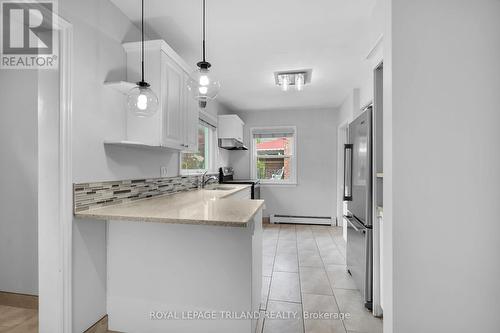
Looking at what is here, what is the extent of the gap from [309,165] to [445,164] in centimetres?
423

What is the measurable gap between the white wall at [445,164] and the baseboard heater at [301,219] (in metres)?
4.14

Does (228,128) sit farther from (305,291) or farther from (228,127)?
(305,291)

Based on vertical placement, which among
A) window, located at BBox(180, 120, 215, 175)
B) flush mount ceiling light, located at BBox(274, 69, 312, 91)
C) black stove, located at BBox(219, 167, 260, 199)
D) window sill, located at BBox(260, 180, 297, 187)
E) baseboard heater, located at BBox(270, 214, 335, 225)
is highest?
flush mount ceiling light, located at BBox(274, 69, 312, 91)

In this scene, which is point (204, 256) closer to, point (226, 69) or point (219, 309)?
point (219, 309)

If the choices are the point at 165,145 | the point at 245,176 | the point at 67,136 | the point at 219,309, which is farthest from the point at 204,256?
the point at 245,176

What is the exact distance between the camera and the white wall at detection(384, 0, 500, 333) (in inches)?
48.2

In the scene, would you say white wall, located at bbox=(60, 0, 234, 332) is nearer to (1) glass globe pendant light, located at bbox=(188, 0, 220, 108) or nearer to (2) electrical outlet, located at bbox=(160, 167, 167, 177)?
(2) electrical outlet, located at bbox=(160, 167, 167, 177)

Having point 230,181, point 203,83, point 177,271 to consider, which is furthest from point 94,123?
point 230,181

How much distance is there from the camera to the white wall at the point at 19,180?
7.07 feet

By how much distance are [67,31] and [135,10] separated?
0.67 m

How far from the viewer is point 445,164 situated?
4.09ft

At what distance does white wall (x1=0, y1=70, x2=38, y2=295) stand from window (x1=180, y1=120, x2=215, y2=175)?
183 cm

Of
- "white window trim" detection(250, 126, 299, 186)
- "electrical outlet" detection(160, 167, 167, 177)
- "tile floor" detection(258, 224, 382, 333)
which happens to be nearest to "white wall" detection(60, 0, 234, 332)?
"electrical outlet" detection(160, 167, 167, 177)

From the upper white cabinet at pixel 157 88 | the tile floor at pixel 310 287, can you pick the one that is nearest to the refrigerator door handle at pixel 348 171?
the tile floor at pixel 310 287
